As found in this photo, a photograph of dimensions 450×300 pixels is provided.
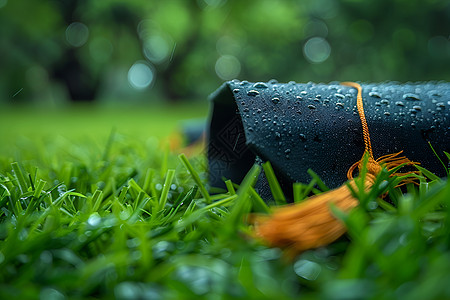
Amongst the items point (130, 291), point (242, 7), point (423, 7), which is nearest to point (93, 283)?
point (130, 291)

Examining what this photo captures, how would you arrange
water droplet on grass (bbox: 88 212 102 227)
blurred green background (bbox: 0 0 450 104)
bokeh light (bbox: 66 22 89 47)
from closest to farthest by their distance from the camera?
water droplet on grass (bbox: 88 212 102 227), blurred green background (bbox: 0 0 450 104), bokeh light (bbox: 66 22 89 47)

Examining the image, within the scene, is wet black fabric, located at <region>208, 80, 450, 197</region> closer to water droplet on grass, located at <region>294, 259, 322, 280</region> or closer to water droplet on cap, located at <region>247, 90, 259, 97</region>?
water droplet on cap, located at <region>247, 90, 259, 97</region>

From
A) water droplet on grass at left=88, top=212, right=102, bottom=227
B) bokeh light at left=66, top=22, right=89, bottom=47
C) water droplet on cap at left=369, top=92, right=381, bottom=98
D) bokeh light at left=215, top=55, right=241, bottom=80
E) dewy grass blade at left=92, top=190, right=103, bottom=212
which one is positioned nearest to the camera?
water droplet on grass at left=88, top=212, right=102, bottom=227

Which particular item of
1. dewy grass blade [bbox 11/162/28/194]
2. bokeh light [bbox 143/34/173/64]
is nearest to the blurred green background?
bokeh light [bbox 143/34/173/64]

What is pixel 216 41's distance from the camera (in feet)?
45.6

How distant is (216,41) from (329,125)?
45.3ft

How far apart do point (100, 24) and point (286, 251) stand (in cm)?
1337

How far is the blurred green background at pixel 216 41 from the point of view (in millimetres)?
11414

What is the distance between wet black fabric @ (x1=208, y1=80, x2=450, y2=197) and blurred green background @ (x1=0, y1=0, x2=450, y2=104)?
393 inches

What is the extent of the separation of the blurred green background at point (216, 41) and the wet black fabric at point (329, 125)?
998 cm

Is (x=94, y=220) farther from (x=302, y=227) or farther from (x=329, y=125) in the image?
(x=329, y=125)

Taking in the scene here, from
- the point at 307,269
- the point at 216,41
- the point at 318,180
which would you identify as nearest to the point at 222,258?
the point at 307,269

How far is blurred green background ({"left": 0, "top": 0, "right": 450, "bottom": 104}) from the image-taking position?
11414mm

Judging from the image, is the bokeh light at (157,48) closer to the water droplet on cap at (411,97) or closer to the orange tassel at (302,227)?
the water droplet on cap at (411,97)
